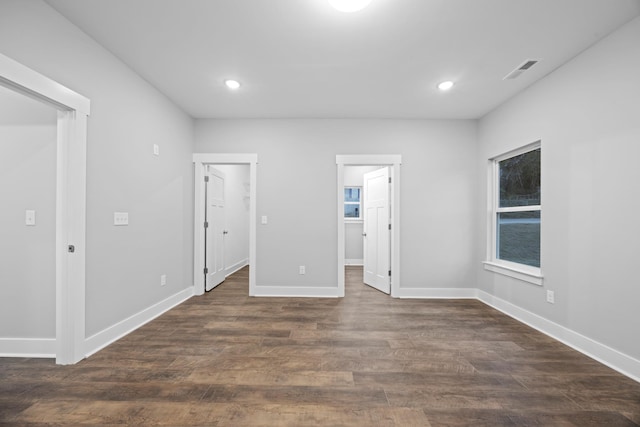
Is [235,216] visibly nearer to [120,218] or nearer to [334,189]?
[334,189]

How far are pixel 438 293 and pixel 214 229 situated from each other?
11.7 ft

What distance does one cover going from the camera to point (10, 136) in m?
2.18

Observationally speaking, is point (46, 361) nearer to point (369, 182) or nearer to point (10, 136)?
point (10, 136)

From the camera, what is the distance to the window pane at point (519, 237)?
122 inches

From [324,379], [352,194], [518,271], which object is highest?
[352,194]

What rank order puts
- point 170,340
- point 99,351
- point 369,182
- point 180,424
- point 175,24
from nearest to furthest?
point 180,424 → point 175,24 → point 99,351 → point 170,340 → point 369,182

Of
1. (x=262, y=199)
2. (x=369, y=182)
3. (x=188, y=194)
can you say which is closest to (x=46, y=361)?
(x=188, y=194)

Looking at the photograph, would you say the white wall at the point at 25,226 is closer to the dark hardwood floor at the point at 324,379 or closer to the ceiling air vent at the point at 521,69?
the dark hardwood floor at the point at 324,379

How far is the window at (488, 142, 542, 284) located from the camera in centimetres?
311

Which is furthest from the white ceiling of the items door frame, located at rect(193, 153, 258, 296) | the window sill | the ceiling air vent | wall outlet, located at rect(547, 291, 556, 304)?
wall outlet, located at rect(547, 291, 556, 304)

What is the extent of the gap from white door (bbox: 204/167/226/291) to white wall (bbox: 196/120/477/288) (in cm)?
62

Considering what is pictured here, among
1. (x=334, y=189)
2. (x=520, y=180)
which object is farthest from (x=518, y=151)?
(x=334, y=189)

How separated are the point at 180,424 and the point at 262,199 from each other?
2.91m

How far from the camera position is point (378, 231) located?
4.53 m
